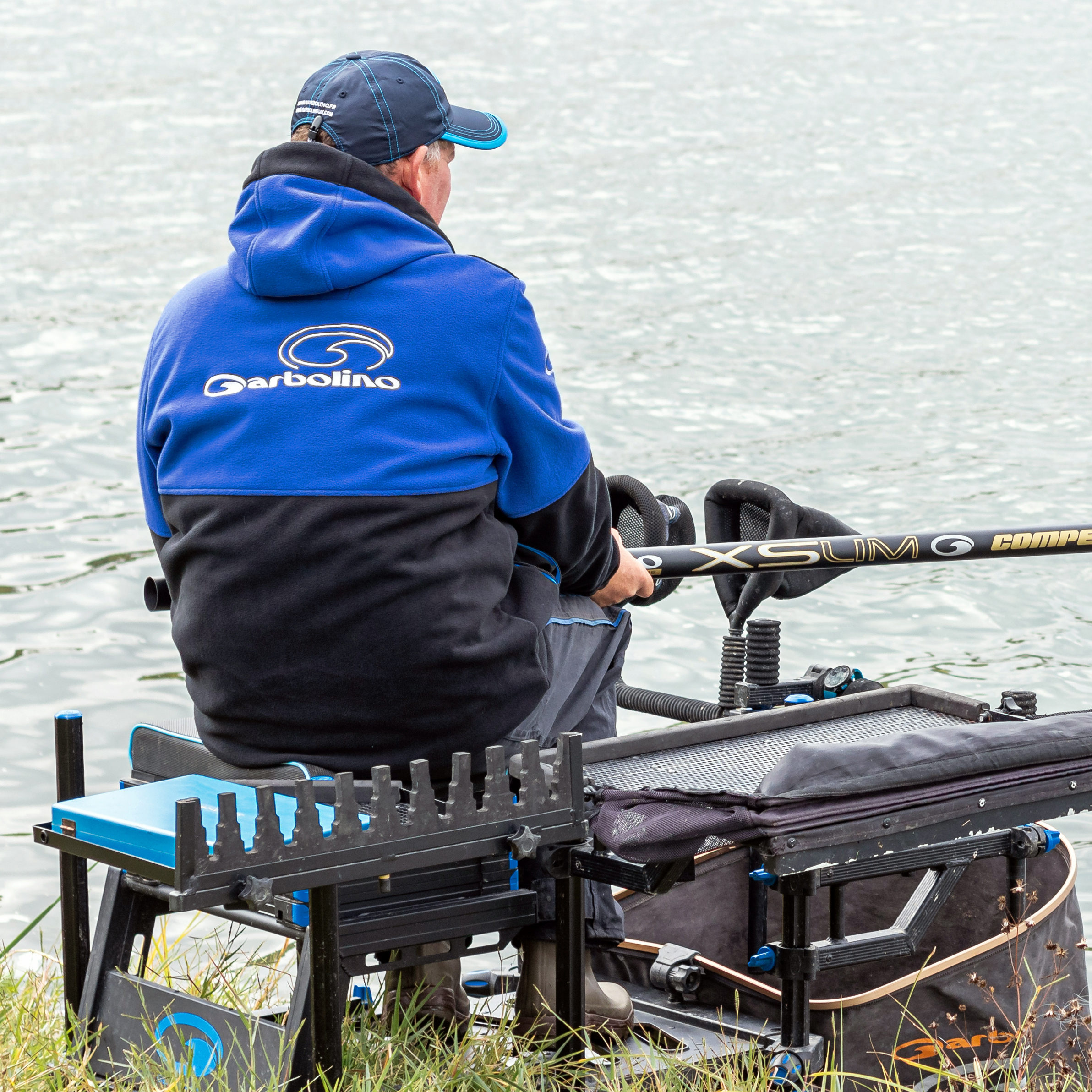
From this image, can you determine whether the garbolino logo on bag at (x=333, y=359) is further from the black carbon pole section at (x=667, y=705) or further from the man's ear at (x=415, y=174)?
the black carbon pole section at (x=667, y=705)

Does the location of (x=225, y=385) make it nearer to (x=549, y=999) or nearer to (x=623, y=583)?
(x=623, y=583)

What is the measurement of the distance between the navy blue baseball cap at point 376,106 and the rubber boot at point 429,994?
51.4 inches

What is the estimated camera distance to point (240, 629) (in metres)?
2.57

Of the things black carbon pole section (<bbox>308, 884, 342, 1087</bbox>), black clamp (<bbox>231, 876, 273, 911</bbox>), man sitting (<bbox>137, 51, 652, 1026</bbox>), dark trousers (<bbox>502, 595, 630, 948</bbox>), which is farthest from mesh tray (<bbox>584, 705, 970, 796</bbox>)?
black clamp (<bbox>231, 876, 273, 911</bbox>)

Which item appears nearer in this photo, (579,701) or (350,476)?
(350,476)

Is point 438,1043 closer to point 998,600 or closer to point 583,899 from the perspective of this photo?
point 583,899

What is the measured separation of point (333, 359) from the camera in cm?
258

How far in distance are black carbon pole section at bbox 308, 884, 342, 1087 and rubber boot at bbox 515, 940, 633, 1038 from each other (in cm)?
42

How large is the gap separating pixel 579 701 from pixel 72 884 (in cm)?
84

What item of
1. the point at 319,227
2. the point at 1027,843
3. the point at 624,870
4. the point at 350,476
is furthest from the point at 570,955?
the point at 319,227

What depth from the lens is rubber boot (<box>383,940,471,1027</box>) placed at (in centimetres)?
297

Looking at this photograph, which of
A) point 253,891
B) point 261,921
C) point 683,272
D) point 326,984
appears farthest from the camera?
point 683,272

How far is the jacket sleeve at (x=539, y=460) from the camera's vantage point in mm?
2641

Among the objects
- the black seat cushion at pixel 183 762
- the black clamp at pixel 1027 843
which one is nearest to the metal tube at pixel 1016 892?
the black clamp at pixel 1027 843
